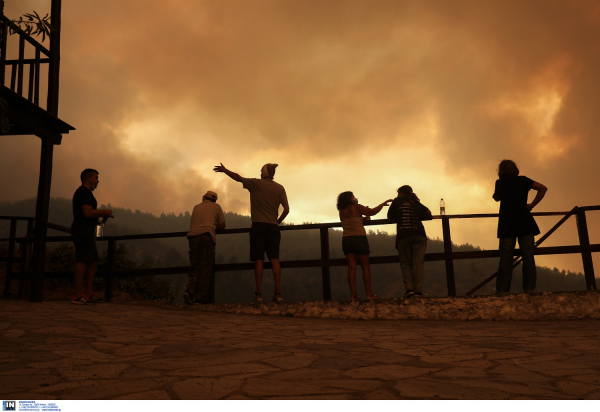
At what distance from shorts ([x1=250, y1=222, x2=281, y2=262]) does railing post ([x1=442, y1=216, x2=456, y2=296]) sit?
2224 mm

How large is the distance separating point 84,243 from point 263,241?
7.29 ft

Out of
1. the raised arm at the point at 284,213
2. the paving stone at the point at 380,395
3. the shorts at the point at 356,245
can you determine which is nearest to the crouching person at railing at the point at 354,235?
the shorts at the point at 356,245

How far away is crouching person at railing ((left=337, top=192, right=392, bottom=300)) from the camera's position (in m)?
6.58

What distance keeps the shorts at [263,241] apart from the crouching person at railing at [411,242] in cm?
153

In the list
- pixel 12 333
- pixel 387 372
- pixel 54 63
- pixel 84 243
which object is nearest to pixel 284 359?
pixel 387 372

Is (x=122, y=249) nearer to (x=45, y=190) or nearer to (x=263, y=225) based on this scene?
(x=45, y=190)

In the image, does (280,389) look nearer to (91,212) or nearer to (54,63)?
(91,212)

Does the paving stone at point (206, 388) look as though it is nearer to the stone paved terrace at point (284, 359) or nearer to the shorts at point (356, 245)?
the stone paved terrace at point (284, 359)

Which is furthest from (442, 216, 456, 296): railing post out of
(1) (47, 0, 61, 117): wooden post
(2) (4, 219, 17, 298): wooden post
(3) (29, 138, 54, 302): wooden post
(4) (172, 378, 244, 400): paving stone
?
(2) (4, 219, 17, 298): wooden post

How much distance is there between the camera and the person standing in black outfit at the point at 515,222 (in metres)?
6.28

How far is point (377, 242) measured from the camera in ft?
179

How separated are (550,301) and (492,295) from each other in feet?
2.19

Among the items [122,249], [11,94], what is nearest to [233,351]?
[11,94]

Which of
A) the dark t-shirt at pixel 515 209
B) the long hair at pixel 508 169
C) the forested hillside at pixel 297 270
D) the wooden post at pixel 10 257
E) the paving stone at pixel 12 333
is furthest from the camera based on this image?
the forested hillside at pixel 297 270
